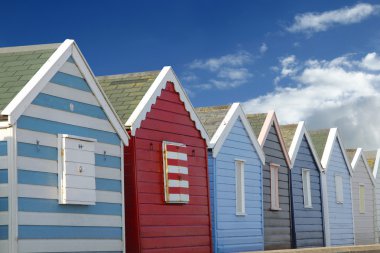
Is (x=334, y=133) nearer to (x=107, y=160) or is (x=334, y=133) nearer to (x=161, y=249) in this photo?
A: (x=161, y=249)

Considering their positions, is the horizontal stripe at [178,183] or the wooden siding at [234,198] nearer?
the horizontal stripe at [178,183]

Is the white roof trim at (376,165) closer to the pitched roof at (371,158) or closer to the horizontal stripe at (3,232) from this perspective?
the pitched roof at (371,158)

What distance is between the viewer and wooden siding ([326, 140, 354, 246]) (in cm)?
2766

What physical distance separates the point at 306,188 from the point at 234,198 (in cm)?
612

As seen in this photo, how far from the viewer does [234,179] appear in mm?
20453

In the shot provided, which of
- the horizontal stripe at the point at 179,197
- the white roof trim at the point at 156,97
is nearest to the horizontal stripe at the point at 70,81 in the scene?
the white roof trim at the point at 156,97

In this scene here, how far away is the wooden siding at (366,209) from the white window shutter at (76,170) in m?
18.7

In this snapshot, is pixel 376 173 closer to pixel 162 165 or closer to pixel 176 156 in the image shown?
pixel 176 156

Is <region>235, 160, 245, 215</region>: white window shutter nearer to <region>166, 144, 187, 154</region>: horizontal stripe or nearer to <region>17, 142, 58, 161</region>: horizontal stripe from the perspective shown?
<region>166, 144, 187, 154</region>: horizontal stripe

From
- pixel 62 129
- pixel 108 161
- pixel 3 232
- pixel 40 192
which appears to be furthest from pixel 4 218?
pixel 108 161

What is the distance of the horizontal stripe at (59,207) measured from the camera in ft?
40.3

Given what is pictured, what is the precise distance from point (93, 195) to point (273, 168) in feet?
33.6

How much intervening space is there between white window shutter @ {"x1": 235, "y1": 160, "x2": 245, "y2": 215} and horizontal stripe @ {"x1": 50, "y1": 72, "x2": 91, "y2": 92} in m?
7.52

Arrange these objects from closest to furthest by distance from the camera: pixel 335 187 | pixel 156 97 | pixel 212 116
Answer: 1. pixel 156 97
2. pixel 212 116
3. pixel 335 187
